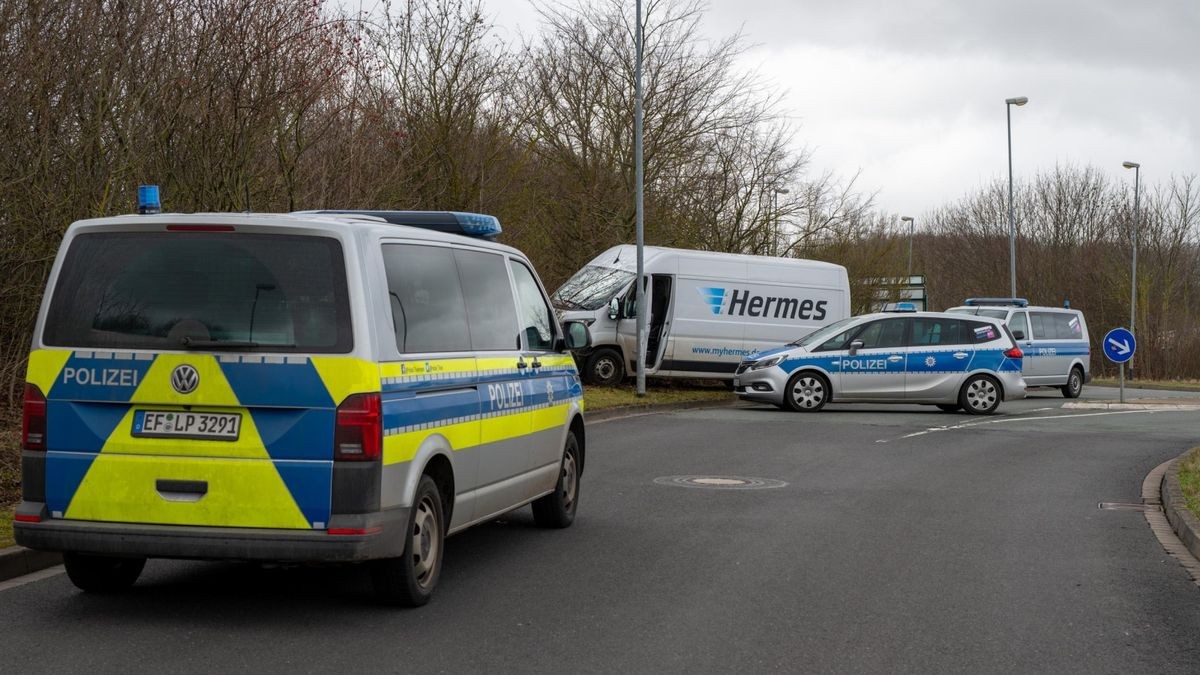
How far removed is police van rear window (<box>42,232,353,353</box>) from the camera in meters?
6.79

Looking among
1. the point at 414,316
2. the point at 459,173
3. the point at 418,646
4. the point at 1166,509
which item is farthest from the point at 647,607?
the point at 459,173

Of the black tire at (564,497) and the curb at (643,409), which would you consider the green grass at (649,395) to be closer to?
the curb at (643,409)

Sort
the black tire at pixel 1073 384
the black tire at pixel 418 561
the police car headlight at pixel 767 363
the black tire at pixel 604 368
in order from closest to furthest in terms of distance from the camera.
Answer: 1. the black tire at pixel 418 561
2. the police car headlight at pixel 767 363
3. the black tire at pixel 604 368
4. the black tire at pixel 1073 384

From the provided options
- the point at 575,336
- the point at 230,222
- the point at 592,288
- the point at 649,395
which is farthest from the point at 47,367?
the point at 592,288

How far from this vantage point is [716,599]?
25.0 feet

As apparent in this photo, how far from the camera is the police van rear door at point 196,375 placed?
6.68 meters

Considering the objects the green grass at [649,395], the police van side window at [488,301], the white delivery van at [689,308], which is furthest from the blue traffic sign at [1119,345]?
the police van side window at [488,301]

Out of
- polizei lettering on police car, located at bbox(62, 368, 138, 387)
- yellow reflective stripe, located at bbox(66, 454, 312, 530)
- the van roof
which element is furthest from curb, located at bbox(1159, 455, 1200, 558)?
polizei lettering on police car, located at bbox(62, 368, 138, 387)

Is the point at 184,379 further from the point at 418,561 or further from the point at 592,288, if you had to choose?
the point at 592,288

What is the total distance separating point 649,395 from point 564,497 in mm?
15104

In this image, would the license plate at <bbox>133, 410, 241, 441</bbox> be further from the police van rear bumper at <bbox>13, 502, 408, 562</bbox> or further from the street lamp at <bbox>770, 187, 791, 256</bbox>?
the street lamp at <bbox>770, 187, 791, 256</bbox>

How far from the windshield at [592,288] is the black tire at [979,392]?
634 cm

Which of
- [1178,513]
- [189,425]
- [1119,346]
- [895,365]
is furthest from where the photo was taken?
[1119,346]

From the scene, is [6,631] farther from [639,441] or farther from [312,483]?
[639,441]
